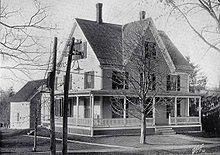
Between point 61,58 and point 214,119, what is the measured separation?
6.10m

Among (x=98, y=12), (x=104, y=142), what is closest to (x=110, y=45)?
(x=104, y=142)

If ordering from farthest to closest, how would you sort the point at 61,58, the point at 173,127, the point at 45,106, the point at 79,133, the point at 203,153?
1. the point at 173,127
2. the point at 79,133
3. the point at 203,153
4. the point at 45,106
5. the point at 61,58

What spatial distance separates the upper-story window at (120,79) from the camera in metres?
13.1

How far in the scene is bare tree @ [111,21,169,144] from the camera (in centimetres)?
1199

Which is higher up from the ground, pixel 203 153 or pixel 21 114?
pixel 21 114

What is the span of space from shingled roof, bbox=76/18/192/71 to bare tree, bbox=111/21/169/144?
10.1 inches

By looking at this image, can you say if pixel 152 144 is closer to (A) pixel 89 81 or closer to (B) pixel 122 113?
(A) pixel 89 81

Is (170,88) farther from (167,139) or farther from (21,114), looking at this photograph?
(21,114)

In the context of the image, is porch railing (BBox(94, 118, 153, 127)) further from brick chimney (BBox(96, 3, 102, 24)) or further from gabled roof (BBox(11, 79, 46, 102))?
gabled roof (BBox(11, 79, 46, 102))

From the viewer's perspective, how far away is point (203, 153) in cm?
1107

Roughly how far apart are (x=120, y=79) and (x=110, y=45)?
1.61 metres

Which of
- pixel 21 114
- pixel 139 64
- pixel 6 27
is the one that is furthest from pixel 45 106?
pixel 139 64

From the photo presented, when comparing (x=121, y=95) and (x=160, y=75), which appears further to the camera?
(x=121, y=95)

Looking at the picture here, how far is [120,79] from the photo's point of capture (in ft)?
44.5
